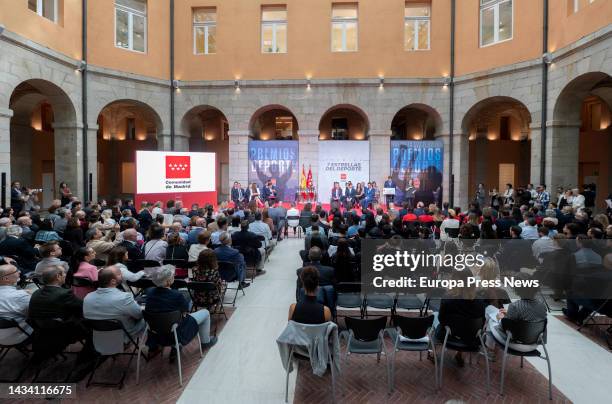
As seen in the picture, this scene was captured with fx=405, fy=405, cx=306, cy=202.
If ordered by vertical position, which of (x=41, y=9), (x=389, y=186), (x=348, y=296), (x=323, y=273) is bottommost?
(x=348, y=296)

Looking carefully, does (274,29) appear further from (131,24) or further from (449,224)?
(449,224)

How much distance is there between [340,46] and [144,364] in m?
16.3

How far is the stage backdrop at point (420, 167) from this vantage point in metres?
18.1

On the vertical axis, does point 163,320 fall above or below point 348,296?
above

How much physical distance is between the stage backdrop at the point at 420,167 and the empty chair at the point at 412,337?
13.8 meters

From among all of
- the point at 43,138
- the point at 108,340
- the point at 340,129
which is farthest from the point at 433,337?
the point at 43,138

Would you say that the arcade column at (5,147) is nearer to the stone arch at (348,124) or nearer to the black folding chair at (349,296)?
the black folding chair at (349,296)

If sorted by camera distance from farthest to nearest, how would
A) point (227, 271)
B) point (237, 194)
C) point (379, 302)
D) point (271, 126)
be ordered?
point (271, 126), point (237, 194), point (227, 271), point (379, 302)

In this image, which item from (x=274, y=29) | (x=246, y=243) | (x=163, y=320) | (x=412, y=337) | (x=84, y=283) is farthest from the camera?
(x=274, y=29)

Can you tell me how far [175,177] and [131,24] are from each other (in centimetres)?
715

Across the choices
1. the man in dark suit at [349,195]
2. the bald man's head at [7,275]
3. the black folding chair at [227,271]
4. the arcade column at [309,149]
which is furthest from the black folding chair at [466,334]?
the arcade column at [309,149]

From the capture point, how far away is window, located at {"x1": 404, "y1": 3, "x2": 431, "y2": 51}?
702 inches

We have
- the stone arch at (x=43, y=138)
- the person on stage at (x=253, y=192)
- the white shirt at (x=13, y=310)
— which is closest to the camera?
the white shirt at (x=13, y=310)

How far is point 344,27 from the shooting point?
59.2ft
